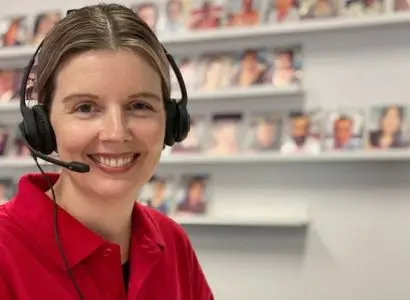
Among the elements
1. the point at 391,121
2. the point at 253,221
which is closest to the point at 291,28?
the point at 391,121

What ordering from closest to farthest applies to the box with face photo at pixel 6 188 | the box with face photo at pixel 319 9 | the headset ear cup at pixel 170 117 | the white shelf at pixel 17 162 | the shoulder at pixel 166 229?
the headset ear cup at pixel 170 117 → the shoulder at pixel 166 229 → the box with face photo at pixel 319 9 → the white shelf at pixel 17 162 → the box with face photo at pixel 6 188

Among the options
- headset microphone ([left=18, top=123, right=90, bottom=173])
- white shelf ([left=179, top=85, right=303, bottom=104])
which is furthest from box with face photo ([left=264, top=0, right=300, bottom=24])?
headset microphone ([left=18, top=123, right=90, bottom=173])

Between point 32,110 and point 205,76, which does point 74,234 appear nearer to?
point 32,110

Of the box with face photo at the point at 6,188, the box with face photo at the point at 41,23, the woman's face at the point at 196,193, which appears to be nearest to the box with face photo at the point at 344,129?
the woman's face at the point at 196,193

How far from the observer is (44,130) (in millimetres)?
1114

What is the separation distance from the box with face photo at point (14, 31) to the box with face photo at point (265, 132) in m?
1.10

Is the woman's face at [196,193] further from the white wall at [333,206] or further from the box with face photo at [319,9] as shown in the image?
the box with face photo at [319,9]

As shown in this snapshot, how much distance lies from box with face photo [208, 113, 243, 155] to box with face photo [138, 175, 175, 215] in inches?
9.3

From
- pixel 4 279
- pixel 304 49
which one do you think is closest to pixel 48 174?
pixel 4 279

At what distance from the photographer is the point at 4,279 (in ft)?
3.26

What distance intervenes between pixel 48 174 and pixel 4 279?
0.29 metres

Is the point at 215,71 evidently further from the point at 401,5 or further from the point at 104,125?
the point at 104,125

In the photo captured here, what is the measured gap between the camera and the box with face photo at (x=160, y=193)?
2447 mm

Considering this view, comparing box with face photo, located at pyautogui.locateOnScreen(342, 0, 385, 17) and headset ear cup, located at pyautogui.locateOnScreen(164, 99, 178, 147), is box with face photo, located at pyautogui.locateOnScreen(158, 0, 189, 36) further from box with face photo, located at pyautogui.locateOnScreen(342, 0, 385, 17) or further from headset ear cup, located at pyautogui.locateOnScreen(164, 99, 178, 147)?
headset ear cup, located at pyautogui.locateOnScreen(164, 99, 178, 147)
